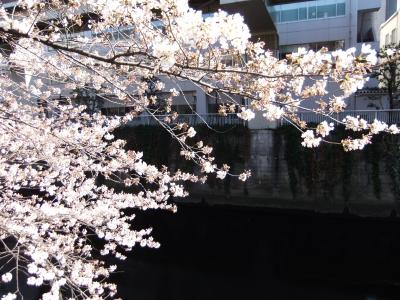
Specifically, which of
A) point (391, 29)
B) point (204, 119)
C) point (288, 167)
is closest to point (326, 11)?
point (391, 29)

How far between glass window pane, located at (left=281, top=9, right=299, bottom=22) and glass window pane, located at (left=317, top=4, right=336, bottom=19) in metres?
1.04

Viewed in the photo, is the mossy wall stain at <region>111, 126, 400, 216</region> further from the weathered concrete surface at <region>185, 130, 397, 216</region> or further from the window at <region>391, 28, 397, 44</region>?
the window at <region>391, 28, 397, 44</region>

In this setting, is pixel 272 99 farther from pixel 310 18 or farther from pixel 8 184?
pixel 310 18

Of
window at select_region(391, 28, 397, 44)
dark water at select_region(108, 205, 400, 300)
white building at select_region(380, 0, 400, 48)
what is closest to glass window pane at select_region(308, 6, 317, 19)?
white building at select_region(380, 0, 400, 48)

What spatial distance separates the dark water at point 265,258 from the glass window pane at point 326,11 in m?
10.0

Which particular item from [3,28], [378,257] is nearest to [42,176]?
[3,28]

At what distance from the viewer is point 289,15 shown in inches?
791

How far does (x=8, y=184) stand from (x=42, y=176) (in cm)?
65

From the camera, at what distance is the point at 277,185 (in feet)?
49.2

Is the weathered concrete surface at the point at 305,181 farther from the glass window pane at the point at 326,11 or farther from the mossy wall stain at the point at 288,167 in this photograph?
the glass window pane at the point at 326,11

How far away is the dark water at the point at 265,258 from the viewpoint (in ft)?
29.0

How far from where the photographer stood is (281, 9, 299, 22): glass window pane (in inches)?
786

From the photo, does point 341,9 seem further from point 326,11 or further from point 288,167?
point 288,167

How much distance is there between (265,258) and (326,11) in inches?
517
